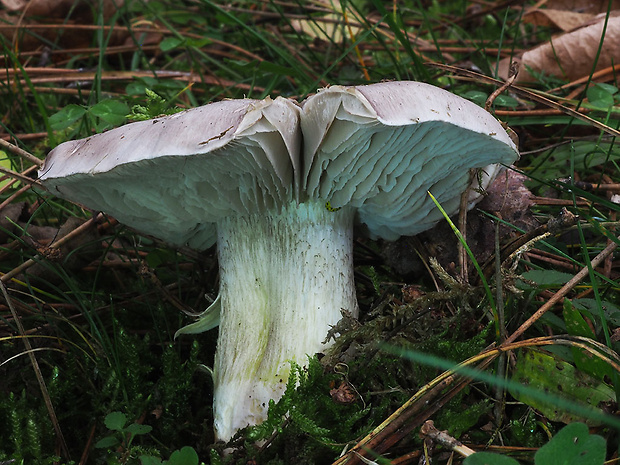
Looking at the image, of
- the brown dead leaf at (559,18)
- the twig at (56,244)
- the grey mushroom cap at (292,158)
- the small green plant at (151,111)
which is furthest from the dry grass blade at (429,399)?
the brown dead leaf at (559,18)

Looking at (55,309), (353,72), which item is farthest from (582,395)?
(353,72)

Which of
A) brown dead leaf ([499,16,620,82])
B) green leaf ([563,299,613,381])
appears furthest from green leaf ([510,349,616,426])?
brown dead leaf ([499,16,620,82])

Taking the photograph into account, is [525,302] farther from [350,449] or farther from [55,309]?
[55,309]

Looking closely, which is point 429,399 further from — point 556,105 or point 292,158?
point 556,105

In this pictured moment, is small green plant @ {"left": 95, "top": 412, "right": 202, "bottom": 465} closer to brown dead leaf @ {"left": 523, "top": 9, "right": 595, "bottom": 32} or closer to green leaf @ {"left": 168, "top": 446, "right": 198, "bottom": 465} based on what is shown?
green leaf @ {"left": 168, "top": 446, "right": 198, "bottom": 465}

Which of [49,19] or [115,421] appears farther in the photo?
[49,19]

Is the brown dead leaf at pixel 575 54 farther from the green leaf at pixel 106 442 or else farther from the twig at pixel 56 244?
the green leaf at pixel 106 442

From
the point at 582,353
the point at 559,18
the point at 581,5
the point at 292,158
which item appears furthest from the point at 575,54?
the point at 292,158
